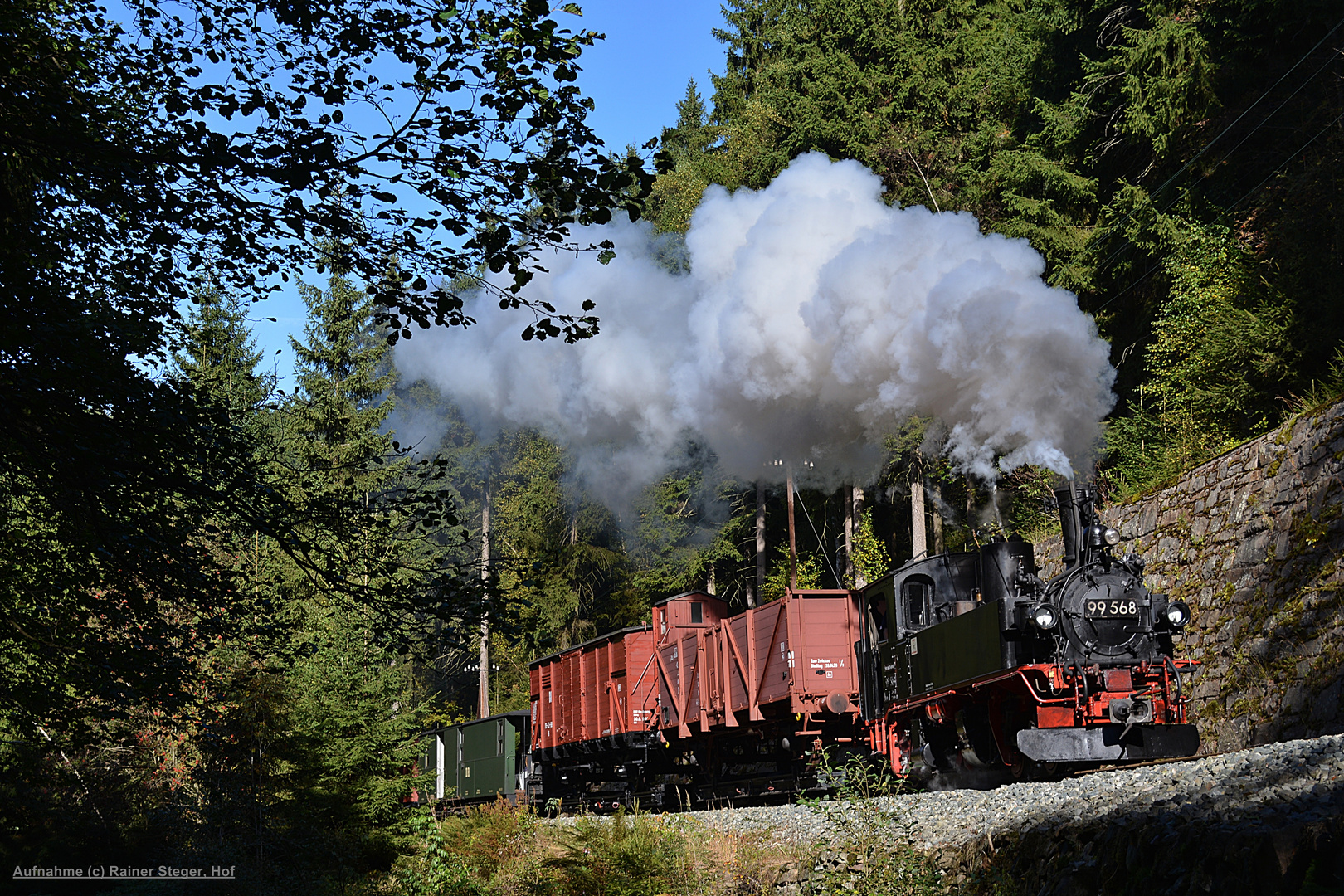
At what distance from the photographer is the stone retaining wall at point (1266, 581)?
11.9 meters

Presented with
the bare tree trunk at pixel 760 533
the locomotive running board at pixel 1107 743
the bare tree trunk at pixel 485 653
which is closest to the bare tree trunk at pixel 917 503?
the bare tree trunk at pixel 760 533

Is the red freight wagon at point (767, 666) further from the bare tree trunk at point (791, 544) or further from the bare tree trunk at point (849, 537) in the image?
the bare tree trunk at point (791, 544)

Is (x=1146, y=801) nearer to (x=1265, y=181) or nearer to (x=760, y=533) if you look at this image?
(x=1265, y=181)

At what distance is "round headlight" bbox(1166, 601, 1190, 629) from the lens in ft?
36.3

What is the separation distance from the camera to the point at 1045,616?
1058 cm

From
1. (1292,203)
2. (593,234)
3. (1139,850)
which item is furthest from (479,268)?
(593,234)

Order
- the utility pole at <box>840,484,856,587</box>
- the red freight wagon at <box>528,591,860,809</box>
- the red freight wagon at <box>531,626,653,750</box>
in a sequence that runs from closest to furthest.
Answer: the red freight wagon at <box>528,591,860,809</box>, the red freight wagon at <box>531,626,653,750</box>, the utility pole at <box>840,484,856,587</box>

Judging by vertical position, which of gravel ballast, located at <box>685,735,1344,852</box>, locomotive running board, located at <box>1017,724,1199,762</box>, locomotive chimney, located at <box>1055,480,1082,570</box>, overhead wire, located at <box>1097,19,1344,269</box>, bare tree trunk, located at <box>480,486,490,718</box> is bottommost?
gravel ballast, located at <box>685,735,1344,852</box>

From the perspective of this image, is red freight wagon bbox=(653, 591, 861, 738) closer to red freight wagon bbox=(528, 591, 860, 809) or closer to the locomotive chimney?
red freight wagon bbox=(528, 591, 860, 809)

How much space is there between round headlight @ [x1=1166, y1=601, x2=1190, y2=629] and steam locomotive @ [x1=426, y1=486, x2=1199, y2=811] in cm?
2

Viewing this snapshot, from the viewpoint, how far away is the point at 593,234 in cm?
3384

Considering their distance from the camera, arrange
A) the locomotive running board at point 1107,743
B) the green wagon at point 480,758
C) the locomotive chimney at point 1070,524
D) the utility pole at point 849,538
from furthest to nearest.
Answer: the utility pole at point 849,538 < the green wagon at point 480,758 < the locomotive chimney at point 1070,524 < the locomotive running board at point 1107,743

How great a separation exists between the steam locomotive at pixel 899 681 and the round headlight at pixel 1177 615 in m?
0.02

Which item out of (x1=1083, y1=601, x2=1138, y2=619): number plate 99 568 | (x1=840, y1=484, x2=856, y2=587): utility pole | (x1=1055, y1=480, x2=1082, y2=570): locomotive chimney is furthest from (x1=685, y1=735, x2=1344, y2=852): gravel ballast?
(x1=840, y1=484, x2=856, y2=587): utility pole
